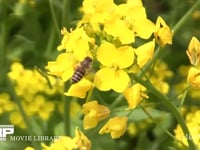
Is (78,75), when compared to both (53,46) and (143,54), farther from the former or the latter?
(53,46)

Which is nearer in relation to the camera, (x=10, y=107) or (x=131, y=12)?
(x=131, y=12)

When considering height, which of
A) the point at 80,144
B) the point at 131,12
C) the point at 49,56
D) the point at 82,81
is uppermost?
the point at 49,56

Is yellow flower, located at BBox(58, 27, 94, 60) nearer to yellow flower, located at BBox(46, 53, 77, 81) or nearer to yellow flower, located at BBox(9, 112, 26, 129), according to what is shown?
yellow flower, located at BBox(46, 53, 77, 81)

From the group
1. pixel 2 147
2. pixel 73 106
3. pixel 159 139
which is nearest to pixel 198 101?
pixel 159 139

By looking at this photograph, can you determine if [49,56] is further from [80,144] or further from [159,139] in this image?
[80,144]

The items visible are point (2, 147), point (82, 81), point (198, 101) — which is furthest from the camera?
point (198, 101)

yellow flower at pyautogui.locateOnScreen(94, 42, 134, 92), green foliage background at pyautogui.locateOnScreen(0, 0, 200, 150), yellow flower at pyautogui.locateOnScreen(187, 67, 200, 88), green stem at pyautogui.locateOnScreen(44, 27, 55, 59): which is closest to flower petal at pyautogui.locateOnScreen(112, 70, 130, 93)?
yellow flower at pyautogui.locateOnScreen(94, 42, 134, 92)

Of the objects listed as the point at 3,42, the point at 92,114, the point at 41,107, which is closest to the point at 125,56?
the point at 92,114
